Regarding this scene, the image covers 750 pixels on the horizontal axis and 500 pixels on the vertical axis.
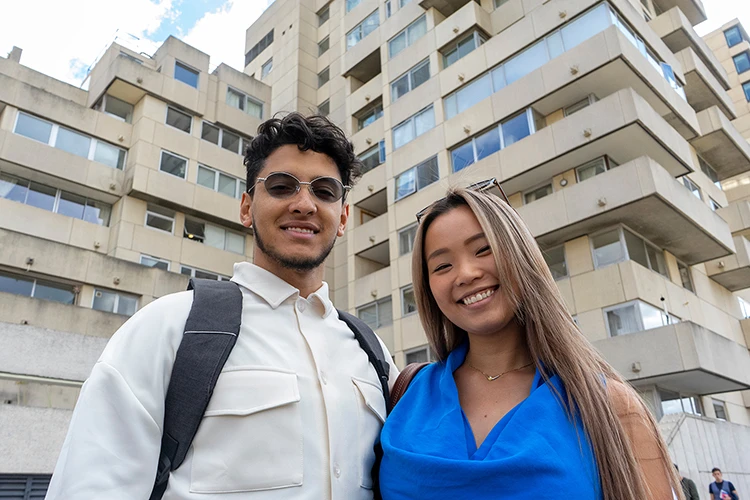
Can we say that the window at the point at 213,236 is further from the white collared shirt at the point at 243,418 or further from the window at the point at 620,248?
the white collared shirt at the point at 243,418

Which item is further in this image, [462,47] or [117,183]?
[462,47]

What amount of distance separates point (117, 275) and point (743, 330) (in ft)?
73.7

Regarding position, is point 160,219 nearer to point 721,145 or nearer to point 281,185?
point 281,185

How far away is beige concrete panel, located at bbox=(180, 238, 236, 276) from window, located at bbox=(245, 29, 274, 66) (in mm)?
16142

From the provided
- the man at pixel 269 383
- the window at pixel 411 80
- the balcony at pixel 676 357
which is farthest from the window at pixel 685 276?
the man at pixel 269 383

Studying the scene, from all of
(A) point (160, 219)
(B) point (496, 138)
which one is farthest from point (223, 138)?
(B) point (496, 138)

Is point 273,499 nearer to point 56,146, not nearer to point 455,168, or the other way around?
point 455,168

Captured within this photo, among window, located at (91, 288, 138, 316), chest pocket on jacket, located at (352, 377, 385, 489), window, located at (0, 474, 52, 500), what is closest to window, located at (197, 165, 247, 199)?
window, located at (91, 288, 138, 316)

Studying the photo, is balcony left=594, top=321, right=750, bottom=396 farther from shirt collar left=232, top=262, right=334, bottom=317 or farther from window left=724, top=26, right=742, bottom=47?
window left=724, top=26, right=742, bottom=47

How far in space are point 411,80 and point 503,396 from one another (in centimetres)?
2251

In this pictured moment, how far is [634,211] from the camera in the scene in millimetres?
15961

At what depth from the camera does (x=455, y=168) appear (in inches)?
814

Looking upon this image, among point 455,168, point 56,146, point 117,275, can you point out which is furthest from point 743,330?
point 56,146

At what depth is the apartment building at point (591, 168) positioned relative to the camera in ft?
50.0
